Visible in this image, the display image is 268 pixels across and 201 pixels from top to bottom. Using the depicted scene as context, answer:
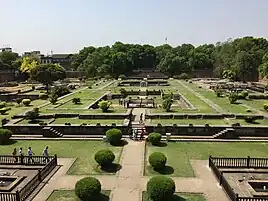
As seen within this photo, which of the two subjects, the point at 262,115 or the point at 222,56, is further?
the point at 222,56

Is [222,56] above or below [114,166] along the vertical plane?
above

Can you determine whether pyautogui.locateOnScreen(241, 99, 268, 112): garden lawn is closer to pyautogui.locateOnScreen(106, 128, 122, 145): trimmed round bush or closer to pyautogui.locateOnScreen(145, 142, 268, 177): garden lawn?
pyautogui.locateOnScreen(145, 142, 268, 177): garden lawn

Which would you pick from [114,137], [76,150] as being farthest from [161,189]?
[76,150]

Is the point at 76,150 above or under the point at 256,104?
under

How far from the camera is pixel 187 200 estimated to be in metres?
12.7

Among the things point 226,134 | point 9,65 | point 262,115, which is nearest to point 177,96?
point 262,115

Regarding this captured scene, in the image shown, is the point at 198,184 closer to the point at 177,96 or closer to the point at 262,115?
the point at 262,115

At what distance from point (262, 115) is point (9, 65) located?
77825mm

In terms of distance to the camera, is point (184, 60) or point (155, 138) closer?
point (155, 138)

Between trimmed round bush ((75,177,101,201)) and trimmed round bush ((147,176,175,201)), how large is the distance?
206 centimetres

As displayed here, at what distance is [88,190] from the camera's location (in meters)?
12.0

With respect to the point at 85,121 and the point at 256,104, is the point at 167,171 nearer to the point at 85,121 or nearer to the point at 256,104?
the point at 85,121

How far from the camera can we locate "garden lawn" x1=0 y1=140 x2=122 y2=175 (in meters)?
16.4

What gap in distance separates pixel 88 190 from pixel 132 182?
2935 mm
